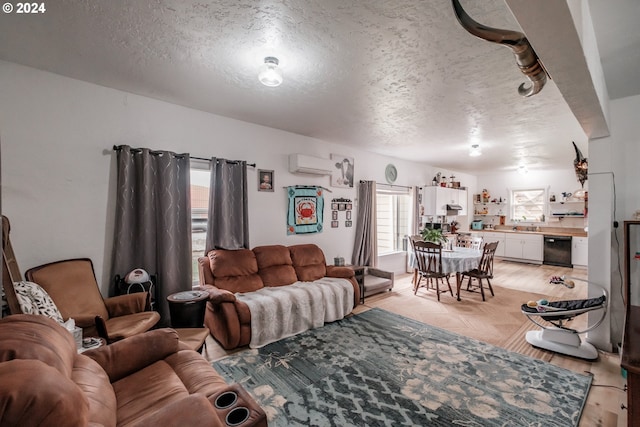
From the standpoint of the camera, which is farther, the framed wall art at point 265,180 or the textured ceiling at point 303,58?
the framed wall art at point 265,180

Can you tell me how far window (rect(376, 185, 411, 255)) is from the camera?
6.34 meters

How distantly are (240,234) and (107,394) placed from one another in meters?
2.27

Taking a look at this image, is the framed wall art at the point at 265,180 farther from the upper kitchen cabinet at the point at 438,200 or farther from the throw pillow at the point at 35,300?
the upper kitchen cabinet at the point at 438,200

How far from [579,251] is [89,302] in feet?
31.0

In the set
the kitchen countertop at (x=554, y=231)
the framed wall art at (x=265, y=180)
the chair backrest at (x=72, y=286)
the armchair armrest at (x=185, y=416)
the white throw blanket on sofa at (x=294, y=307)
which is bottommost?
the white throw blanket on sofa at (x=294, y=307)

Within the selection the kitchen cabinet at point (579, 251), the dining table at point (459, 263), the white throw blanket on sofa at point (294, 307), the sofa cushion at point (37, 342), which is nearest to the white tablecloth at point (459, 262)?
the dining table at point (459, 263)

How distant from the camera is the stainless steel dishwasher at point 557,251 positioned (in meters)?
6.91

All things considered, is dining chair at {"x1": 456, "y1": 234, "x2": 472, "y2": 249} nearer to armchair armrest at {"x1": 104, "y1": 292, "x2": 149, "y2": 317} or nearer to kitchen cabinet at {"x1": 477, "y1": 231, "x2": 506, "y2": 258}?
kitchen cabinet at {"x1": 477, "y1": 231, "x2": 506, "y2": 258}

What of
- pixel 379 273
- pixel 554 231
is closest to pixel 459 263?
pixel 379 273

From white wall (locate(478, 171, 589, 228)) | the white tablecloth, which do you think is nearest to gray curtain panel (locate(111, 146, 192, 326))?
the white tablecloth

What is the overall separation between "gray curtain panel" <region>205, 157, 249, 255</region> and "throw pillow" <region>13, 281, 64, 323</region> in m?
1.49

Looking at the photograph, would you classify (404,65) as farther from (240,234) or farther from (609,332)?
(609,332)

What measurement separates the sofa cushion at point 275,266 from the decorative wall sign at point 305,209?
18.1 inches

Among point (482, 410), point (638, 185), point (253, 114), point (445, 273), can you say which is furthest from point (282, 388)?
point (638, 185)
